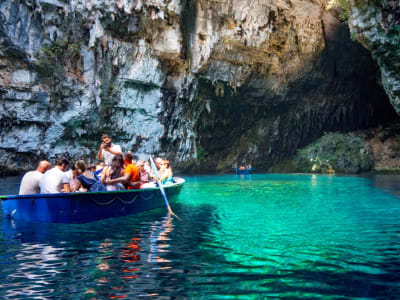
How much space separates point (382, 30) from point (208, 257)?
733 inches

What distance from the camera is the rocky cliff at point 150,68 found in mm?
21078

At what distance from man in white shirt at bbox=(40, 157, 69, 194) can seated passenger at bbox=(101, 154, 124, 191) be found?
1.00 m

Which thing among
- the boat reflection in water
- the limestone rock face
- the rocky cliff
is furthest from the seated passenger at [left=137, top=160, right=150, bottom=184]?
the limestone rock face

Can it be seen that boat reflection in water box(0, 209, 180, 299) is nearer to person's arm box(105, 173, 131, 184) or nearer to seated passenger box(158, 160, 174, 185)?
person's arm box(105, 173, 131, 184)

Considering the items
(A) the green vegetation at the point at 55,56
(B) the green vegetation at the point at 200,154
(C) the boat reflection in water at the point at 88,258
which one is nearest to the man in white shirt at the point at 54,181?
(C) the boat reflection in water at the point at 88,258

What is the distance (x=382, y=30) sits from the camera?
59.7 feet

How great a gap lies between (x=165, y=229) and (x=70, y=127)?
19.0 m

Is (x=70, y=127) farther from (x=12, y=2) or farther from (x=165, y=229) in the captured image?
(x=165, y=229)

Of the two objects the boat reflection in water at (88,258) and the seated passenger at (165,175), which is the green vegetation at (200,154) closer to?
the seated passenger at (165,175)

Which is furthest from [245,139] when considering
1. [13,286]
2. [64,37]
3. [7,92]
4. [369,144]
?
[13,286]

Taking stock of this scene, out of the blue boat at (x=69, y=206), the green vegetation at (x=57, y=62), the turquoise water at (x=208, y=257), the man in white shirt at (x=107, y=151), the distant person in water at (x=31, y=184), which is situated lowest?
the turquoise water at (x=208, y=257)

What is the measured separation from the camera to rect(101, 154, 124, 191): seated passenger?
7700 millimetres

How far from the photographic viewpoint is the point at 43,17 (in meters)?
20.8

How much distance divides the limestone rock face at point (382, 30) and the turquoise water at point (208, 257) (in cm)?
1408
